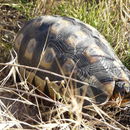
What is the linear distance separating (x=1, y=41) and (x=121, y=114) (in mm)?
1262

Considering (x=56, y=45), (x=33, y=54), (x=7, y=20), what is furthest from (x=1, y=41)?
(x=56, y=45)

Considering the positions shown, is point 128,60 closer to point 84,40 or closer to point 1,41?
point 84,40

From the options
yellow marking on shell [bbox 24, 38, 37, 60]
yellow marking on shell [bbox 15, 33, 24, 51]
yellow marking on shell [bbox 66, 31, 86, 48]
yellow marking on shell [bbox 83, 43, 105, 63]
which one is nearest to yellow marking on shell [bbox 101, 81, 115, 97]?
yellow marking on shell [bbox 83, 43, 105, 63]

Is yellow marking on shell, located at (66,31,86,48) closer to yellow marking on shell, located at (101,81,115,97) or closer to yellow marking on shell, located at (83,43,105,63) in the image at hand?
yellow marking on shell, located at (83,43,105,63)

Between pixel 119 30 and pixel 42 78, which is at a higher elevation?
pixel 119 30

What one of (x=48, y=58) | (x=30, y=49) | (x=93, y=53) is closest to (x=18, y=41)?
(x=30, y=49)

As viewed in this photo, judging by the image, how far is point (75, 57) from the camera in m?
2.43

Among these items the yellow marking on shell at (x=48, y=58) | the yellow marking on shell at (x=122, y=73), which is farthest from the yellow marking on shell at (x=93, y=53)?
the yellow marking on shell at (x=48, y=58)

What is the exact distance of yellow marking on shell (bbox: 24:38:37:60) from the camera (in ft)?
8.67

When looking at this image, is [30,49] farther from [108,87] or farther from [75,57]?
[108,87]

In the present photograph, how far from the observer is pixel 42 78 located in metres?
2.60

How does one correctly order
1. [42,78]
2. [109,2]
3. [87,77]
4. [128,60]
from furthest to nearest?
1. [109,2]
2. [128,60]
3. [42,78]
4. [87,77]

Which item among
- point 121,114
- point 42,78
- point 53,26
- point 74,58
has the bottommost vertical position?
point 121,114

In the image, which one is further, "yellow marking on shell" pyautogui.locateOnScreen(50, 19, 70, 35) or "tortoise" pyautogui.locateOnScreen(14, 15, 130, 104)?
"yellow marking on shell" pyautogui.locateOnScreen(50, 19, 70, 35)
